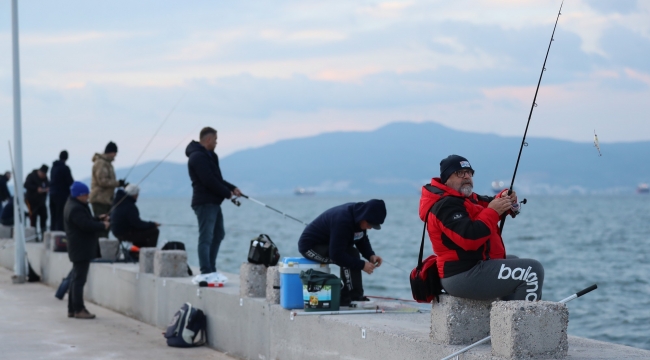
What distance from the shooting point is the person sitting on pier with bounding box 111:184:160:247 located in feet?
37.7

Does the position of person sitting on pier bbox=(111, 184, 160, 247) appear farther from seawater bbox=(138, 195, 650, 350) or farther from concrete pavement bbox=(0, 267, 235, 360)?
seawater bbox=(138, 195, 650, 350)

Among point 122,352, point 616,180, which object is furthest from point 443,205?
point 616,180

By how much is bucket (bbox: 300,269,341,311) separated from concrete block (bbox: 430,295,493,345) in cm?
162

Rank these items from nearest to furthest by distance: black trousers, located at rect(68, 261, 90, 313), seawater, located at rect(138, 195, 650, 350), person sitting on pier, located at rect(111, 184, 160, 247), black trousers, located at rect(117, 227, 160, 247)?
black trousers, located at rect(68, 261, 90, 313), person sitting on pier, located at rect(111, 184, 160, 247), black trousers, located at rect(117, 227, 160, 247), seawater, located at rect(138, 195, 650, 350)

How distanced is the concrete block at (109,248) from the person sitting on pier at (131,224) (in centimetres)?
37

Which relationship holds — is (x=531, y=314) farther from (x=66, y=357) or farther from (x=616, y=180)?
(x=616, y=180)

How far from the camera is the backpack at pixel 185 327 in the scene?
8.28m

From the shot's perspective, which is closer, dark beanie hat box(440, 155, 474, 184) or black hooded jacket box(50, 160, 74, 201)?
dark beanie hat box(440, 155, 474, 184)

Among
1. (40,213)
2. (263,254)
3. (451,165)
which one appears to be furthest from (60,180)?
(451,165)

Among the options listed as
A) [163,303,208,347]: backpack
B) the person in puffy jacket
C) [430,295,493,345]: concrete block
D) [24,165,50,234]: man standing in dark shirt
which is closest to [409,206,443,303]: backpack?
[430,295,493,345]: concrete block

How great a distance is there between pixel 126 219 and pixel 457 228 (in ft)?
23.9

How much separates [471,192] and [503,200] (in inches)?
11.2

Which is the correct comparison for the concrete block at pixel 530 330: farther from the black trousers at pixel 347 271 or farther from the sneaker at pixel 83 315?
the sneaker at pixel 83 315

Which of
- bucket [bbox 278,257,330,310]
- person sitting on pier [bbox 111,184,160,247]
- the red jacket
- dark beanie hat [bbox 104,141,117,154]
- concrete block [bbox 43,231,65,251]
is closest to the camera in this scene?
the red jacket
